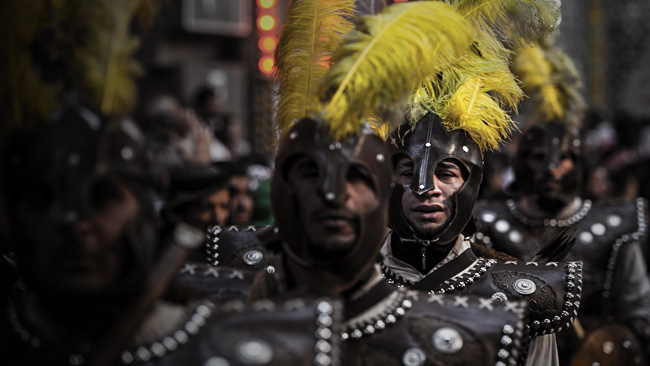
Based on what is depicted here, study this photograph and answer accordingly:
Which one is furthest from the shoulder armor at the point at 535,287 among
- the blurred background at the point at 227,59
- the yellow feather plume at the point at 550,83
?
the blurred background at the point at 227,59

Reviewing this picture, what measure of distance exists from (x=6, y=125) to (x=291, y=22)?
1.04 m

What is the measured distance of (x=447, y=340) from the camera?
2320mm

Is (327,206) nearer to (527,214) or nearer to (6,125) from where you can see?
(6,125)

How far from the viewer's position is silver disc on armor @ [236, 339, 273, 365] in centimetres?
181

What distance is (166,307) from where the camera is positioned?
1956 mm

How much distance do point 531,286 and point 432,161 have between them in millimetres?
600

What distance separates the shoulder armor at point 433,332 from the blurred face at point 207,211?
1.90 metres

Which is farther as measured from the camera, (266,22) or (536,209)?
(266,22)

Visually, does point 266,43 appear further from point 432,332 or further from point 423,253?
point 432,332

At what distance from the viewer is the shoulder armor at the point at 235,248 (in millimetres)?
3222

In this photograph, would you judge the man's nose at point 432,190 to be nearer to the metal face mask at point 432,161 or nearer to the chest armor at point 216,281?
the metal face mask at point 432,161

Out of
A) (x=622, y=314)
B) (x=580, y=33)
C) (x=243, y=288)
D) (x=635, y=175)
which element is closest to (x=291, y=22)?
(x=243, y=288)

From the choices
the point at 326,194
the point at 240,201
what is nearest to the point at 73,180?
the point at 326,194

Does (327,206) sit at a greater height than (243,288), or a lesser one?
greater
